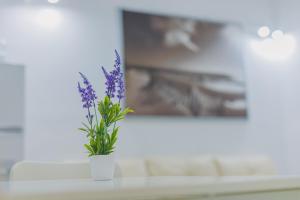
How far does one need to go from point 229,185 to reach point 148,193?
232 millimetres

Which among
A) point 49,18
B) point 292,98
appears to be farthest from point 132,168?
point 292,98

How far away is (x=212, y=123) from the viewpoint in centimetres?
439

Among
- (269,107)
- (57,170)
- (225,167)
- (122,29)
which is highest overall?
(122,29)

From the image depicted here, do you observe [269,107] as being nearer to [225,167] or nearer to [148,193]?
[225,167]

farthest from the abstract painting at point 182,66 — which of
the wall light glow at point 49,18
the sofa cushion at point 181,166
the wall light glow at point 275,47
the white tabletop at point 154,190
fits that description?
the white tabletop at point 154,190

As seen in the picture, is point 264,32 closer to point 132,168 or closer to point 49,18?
point 132,168

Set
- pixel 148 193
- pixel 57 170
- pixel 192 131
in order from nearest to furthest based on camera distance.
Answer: pixel 148 193 → pixel 57 170 → pixel 192 131

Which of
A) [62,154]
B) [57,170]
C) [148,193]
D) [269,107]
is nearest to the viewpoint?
[148,193]

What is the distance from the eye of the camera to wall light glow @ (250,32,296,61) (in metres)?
4.80

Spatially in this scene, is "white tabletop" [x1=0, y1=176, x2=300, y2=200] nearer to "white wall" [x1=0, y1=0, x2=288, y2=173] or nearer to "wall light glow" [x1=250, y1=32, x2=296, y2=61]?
"white wall" [x1=0, y1=0, x2=288, y2=173]

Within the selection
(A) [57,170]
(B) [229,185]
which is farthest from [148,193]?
(A) [57,170]

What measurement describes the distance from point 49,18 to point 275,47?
254 centimetres

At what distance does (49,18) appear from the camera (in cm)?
388

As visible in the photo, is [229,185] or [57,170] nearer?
[229,185]
